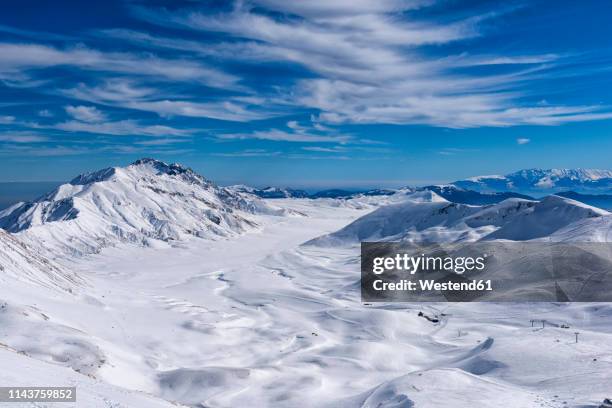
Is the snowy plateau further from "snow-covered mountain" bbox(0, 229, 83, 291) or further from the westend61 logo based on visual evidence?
the westend61 logo

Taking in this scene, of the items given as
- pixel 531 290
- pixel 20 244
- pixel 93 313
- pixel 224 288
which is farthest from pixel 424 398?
pixel 224 288

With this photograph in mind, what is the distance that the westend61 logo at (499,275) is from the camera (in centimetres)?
12531

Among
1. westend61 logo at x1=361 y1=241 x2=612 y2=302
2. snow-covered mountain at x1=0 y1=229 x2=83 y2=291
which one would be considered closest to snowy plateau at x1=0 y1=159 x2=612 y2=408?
snow-covered mountain at x1=0 y1=229 x2=83 y2=291

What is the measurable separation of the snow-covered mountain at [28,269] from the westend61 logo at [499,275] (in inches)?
3057

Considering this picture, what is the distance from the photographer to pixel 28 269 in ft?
368

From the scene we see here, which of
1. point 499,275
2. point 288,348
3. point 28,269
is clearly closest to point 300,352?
point 288,348

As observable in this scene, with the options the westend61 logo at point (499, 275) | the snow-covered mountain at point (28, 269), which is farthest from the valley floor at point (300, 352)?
the westend61 logo at point (499, 275)

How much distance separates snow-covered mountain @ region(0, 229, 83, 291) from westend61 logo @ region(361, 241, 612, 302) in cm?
7764

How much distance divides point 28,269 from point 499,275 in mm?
117781

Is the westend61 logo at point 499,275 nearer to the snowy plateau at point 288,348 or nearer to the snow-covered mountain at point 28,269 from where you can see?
the snowy plateau at point 288,348

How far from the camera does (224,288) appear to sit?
170 m

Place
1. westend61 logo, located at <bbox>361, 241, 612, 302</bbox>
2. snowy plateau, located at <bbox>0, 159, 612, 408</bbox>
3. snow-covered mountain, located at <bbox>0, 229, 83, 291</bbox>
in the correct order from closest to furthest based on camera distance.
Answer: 1. snowy plateau, located at <bbox>0, 159, 612, 408</bbox>
2. snow-covered mountain, located at <bbox>0, 229, 83, 291</bbox>
3. westend61 logo, located at <bbox>361, 241, 612, 302</bbox>

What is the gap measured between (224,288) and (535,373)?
124m

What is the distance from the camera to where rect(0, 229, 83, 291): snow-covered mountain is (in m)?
106
